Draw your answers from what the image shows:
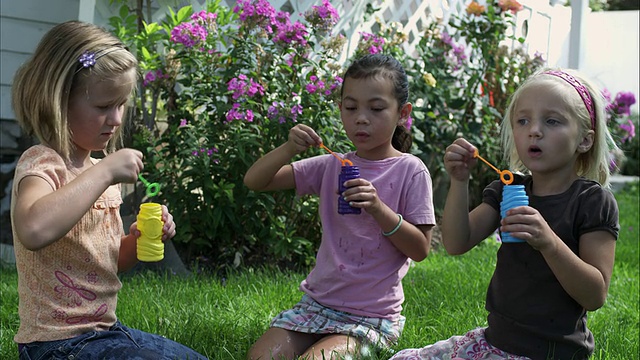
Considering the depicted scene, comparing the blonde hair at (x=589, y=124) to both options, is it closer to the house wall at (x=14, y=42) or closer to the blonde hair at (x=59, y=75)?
the blonde hair at (x=59, y=75)

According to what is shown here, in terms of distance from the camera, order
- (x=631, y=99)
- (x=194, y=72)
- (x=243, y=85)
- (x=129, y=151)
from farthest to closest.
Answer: (x=631, y=99) → (x=194, y=72) → (x=243, y=85) → (x=129, y=151)

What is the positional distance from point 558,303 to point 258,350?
1009 mm

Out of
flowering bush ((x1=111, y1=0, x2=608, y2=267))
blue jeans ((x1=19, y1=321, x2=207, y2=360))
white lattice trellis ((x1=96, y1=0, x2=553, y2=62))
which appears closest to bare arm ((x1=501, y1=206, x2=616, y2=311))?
blue jeans ((x1=19, y1=321, x2=207, y2=360))

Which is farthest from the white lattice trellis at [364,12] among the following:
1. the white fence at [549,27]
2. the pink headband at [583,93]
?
the pink headband at [583,93]

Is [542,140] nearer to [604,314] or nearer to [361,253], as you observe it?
[361,253]

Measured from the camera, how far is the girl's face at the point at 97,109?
2154 mm

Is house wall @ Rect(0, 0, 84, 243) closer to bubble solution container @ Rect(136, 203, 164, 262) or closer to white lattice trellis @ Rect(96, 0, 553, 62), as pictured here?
white lattice trellis @ Rect(96, 0, 553, 62)

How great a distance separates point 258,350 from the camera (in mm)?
2605

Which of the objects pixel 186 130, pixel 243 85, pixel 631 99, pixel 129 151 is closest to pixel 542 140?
pixel 129 151

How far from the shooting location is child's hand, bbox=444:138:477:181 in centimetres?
229

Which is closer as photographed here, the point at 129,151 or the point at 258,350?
the point at 129,151

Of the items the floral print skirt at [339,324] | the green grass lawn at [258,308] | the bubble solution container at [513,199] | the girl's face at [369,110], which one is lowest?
the green grass lawn at [258,308]

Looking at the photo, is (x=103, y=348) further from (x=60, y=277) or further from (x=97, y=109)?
(x=97, y=109)

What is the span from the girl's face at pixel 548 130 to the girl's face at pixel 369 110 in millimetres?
596
